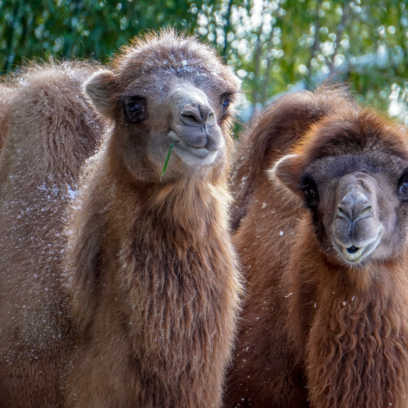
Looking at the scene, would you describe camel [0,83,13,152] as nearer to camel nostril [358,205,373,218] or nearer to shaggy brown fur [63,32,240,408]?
shaggy brown fur [63,32,240,408]

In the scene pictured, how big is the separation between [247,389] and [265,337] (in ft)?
1.13

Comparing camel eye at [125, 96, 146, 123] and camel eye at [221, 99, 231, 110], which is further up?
camel eye at [221, 99, 231, 110]

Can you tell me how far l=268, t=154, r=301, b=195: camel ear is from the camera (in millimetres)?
4336

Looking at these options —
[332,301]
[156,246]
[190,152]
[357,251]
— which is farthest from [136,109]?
[332,301]

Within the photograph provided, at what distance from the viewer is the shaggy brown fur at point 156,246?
3646 millimetres

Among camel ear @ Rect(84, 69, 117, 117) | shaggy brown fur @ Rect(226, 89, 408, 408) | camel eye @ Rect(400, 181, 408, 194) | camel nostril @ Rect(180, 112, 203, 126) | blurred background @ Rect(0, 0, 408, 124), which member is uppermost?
blurred background @ Rect(0, 0, 408, 124)

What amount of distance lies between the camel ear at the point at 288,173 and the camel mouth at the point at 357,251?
66cm

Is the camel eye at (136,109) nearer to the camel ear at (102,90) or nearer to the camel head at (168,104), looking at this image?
the camel head at (168,104)

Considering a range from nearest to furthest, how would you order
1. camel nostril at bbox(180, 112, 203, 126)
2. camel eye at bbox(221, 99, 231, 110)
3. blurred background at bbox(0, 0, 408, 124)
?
camel nostril at bbox(180, 112, 203, 126)
camel eye at bbox(221, 99, 231, 110)
blurred background at bbox(0, 0, 408, 124)

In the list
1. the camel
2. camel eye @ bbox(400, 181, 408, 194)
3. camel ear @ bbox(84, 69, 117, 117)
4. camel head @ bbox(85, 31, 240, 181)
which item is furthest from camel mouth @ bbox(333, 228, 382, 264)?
the camel

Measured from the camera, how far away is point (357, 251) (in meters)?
3.70

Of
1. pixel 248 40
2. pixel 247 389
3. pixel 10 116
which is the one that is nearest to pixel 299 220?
pixel 247 389

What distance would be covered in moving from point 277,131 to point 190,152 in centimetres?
193

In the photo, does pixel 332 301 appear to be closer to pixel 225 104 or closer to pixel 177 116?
pixel 225 104
